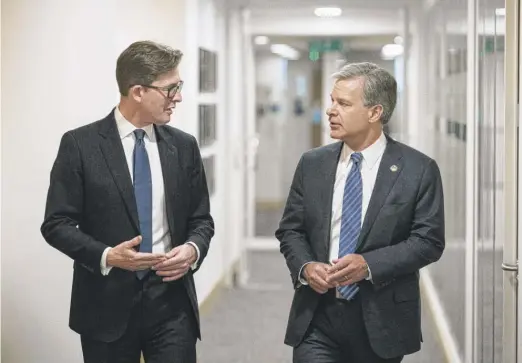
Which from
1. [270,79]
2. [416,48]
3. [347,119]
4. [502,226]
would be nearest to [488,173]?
[502,226]

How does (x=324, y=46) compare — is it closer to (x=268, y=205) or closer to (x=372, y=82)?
(x=268, y=205)

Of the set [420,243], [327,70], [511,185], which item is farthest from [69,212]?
[327,70]

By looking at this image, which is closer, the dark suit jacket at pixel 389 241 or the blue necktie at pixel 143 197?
the dark suit jacket at pixel 389 241

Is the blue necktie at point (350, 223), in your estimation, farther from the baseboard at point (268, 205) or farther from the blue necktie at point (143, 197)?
the baseboard at point (268, 205)

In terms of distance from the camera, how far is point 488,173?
3701 mm

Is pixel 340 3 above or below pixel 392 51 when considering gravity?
above

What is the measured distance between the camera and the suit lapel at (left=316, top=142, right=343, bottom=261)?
2.83 metres

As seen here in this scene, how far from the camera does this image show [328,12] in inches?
192

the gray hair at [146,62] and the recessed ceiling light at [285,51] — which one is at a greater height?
the recessed ceiling light at [285,51]

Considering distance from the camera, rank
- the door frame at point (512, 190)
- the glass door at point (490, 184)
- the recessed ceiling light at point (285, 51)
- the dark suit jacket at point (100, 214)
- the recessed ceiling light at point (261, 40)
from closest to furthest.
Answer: the dark suit jacket at point (100, 214)
the door frame at point (512, 190)
the glass door at point (490, 184)
the recessed ceiling light at point (261, 40)
the recessed ceiling light at point (285, 51)

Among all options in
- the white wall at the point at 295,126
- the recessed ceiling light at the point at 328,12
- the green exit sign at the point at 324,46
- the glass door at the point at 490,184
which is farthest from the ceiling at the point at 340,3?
the white wall at the point at 295,126

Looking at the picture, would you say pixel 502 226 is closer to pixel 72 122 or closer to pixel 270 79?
pixel 72 122

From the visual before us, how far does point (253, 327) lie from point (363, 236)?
2.28 meters

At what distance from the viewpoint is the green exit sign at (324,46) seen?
5223 mm
